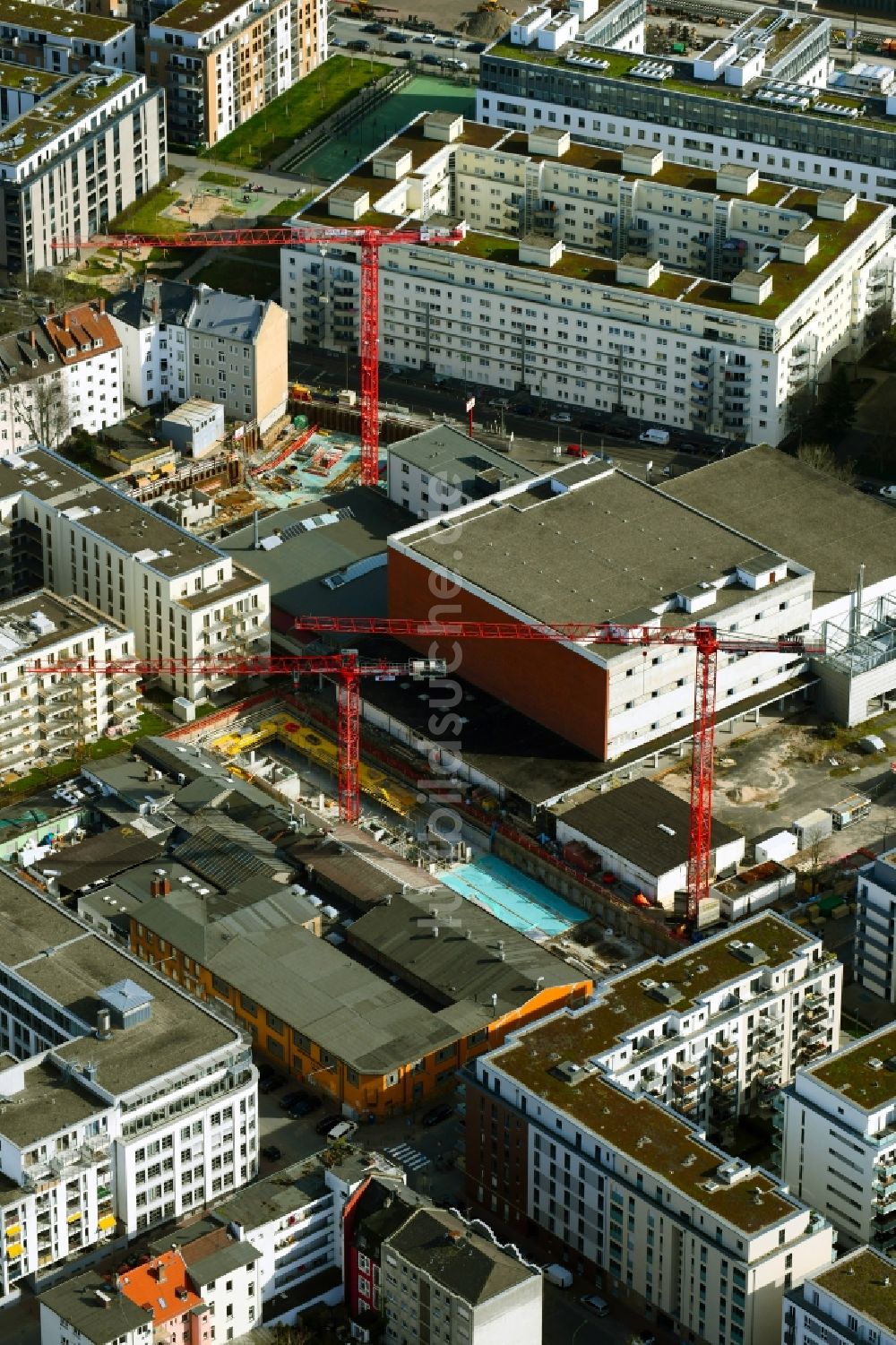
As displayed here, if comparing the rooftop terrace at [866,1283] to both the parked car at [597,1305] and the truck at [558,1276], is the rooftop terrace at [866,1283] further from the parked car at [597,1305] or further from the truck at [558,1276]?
the truck at [558,1276]

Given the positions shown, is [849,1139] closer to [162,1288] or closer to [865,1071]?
[865,1071]

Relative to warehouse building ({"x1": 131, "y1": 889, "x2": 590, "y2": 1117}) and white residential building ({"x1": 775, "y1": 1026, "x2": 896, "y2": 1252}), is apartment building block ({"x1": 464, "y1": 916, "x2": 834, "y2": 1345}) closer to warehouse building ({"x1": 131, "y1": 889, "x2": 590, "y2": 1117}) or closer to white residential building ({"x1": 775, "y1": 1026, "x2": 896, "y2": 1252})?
white residential building ({"x1": 775, "y1": 1026, "x2": 896, "y2": 1252})

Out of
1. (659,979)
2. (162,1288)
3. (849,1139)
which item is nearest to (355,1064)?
(659,979)

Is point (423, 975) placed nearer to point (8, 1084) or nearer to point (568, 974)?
point (568, 974)

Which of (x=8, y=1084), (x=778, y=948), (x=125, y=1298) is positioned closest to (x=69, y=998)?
(x=8, y=1084)

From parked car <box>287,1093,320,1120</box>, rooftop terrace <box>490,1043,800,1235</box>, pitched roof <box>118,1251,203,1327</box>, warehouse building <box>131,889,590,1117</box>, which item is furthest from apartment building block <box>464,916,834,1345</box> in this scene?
pitched roof <box>118,1251,203,1327</box>
